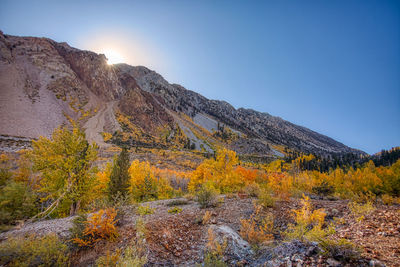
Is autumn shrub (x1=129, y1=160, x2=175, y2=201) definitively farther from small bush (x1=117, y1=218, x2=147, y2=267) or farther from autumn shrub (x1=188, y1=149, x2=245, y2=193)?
small bush (x1=117, y1=218, x2=147, y2=267)

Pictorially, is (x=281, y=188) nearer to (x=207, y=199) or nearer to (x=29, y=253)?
(x=207, y=199)

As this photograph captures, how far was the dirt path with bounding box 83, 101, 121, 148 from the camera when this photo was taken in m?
73.1

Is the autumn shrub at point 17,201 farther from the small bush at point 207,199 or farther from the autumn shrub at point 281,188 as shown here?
the autumn shrub at point 281,188

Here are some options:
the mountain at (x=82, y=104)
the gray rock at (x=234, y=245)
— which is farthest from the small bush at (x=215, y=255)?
the mountain at (x=82, y=104)

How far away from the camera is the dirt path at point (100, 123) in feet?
240

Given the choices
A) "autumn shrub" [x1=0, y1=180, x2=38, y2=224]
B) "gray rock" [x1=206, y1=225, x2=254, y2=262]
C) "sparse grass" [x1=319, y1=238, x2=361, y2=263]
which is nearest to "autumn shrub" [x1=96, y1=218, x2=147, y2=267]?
"gray rock" [x1=206, y1=225, x2=254, y2=262]

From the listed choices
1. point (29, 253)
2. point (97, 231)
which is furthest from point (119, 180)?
point (29, 253)

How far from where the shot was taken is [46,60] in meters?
89.6

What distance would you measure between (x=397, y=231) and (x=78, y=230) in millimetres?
9208

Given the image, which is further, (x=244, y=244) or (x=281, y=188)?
(x=281, y=188)

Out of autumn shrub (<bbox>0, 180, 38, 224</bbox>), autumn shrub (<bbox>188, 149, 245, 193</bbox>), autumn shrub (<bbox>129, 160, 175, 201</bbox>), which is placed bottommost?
autumn shrub (<bbox>129, 160, 175, 201</bbox>)

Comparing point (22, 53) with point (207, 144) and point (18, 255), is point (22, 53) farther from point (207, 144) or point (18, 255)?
point (18, 255)

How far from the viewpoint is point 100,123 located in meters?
84.6

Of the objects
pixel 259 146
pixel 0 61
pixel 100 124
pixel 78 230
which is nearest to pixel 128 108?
pixel 100 124
